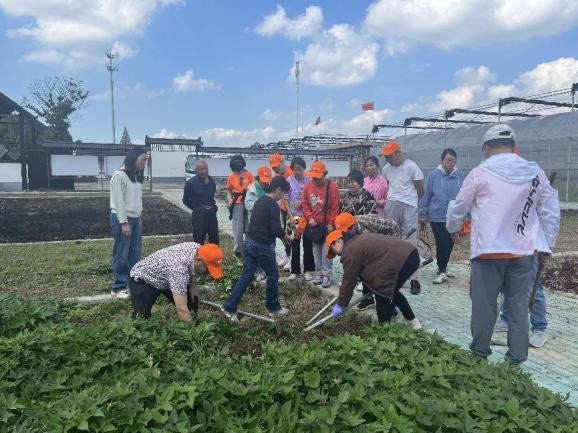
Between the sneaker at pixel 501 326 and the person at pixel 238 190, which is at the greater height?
the person at pixel 238 190

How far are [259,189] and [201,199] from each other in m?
0.93

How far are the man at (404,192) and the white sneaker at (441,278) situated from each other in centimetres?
68

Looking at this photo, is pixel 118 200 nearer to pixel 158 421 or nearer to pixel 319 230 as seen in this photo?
pixel 319 230

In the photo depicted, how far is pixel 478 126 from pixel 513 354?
23.8 m

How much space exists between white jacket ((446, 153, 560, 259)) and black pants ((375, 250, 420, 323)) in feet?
2.49

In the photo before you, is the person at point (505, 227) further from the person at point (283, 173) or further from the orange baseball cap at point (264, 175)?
the orange baseball cap at point (264, 175)

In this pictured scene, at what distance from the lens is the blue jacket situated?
6.23 m

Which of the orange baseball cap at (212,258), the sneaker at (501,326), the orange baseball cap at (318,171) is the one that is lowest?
the sneaker at (501,326)

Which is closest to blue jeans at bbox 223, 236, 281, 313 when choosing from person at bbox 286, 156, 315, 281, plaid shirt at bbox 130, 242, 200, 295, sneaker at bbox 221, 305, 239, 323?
sneaker at bbox 221, 305, 239, 323

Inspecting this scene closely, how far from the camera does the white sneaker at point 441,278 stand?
637 cm

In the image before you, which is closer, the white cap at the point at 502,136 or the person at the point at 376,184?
the white cap at the point at 502,136

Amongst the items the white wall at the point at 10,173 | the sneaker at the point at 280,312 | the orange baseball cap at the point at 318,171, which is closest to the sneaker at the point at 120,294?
the sneaker at the point at 280,312

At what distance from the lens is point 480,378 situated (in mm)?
2680

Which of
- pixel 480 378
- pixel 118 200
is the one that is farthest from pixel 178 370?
pixel 118 200
